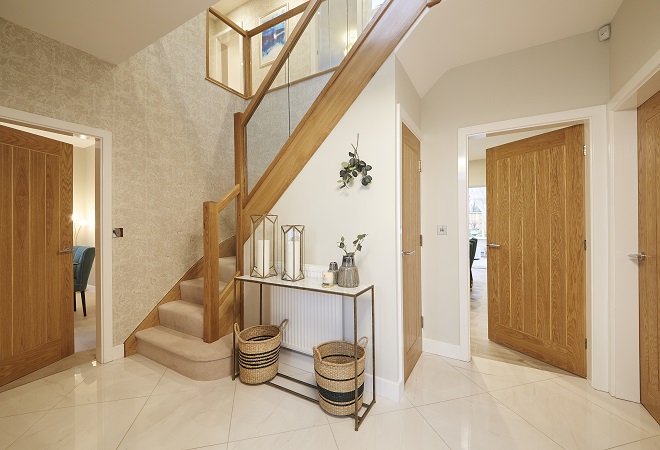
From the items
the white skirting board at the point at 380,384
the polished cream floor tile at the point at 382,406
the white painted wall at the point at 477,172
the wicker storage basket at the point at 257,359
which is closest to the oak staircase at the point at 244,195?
the wicker storage basket at the point at 257,359

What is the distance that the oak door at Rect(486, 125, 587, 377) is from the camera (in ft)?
7.54

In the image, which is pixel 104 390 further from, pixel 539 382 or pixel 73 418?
pixel 539 382

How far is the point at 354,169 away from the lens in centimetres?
211

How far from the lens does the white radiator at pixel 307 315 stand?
2.22 m

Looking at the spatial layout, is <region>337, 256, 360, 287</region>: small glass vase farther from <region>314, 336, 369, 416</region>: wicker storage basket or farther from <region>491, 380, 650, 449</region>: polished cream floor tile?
<region>491, 380, 650, 449</region>: polished cream floor tile

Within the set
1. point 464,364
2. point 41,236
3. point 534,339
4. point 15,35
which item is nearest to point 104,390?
point 41,236

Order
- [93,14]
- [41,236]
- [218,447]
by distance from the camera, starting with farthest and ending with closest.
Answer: [41,236], [93,14], [218,447]

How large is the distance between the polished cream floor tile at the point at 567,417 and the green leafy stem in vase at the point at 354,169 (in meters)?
1.83

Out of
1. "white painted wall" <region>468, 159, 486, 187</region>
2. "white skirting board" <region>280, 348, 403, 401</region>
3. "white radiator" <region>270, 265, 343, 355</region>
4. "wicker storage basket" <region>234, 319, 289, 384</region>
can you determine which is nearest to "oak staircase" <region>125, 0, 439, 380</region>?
"wicker storage basket" <region>234, 319, 289, 384</region>

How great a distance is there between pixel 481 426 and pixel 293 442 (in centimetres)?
113

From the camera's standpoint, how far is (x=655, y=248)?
173 cm

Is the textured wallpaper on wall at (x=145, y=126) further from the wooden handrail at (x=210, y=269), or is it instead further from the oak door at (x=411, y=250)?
the oak door at (x=411, y=250)

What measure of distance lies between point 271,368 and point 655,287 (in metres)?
2.59

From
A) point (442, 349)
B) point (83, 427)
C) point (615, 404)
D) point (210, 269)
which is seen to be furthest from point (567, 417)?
point (83, 427)
